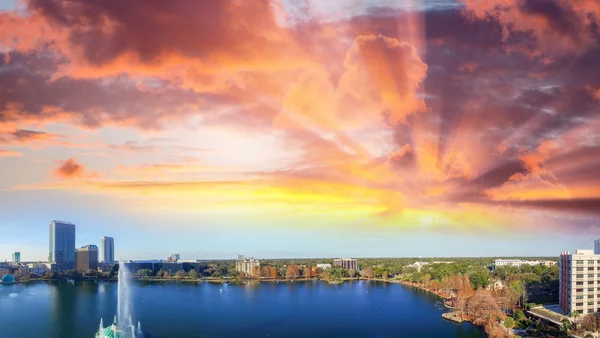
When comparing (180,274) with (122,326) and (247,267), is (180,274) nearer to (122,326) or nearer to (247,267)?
(247,267)

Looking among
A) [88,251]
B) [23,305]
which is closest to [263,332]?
[23,305]

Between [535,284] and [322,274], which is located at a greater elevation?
[535,284]

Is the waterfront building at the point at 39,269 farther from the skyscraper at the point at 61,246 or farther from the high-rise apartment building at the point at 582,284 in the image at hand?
the high-rise apartment building at the point at 582,284

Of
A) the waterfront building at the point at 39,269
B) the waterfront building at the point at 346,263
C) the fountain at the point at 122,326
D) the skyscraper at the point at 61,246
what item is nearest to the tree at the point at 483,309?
the fountain at the point at 122,326

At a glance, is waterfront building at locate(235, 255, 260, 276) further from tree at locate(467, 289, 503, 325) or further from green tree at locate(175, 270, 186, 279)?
tree at locate(467, 289, 503, 325)

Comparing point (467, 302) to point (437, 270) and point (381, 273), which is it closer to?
point (437, 270)

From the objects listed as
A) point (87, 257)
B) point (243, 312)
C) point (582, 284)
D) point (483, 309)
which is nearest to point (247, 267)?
point (87, 257)
